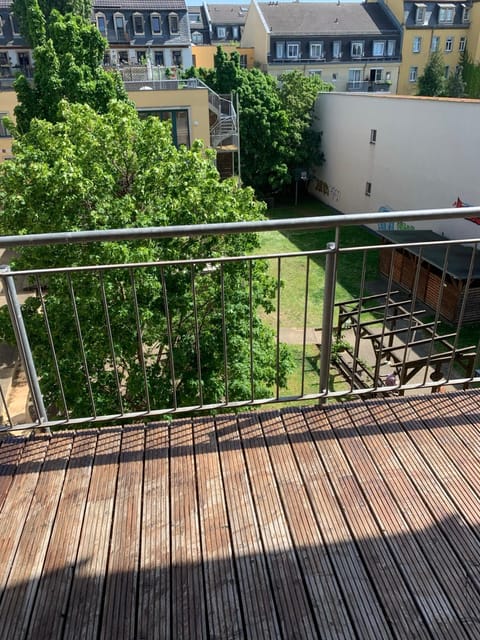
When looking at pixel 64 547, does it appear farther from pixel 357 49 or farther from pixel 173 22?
pixel 357 49

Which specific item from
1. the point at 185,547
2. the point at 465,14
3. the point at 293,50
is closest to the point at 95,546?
the point at 185,547

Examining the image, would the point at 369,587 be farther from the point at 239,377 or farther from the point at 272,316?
the point at 272,316

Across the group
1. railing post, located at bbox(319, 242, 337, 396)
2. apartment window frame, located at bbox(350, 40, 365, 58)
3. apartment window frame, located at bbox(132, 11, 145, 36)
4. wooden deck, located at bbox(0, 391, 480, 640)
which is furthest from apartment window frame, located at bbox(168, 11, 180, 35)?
wooden deck, located at bbox(0, 391, 480, 640)

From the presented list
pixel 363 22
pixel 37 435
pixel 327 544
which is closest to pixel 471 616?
pixel 327 544

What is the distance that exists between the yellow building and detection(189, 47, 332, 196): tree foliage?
50.6 ft

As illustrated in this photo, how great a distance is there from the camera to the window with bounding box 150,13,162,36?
110ft

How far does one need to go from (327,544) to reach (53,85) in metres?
15.4

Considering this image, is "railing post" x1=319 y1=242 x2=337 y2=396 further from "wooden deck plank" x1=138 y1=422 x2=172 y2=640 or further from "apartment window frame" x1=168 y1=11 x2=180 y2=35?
"apartment window frame" x1=168 y1=11 x2=180 y2=35

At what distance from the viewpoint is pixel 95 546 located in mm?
2057

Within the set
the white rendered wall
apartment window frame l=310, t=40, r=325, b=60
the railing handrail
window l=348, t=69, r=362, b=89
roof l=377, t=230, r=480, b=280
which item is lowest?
roof l=377, t=230, r=480, b=280

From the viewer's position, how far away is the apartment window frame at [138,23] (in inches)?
1314

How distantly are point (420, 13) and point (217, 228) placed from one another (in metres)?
42.8

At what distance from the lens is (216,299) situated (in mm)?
7543

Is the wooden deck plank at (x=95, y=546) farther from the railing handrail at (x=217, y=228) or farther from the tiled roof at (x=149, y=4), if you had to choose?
the tiled roof at (x=149, y=4)
